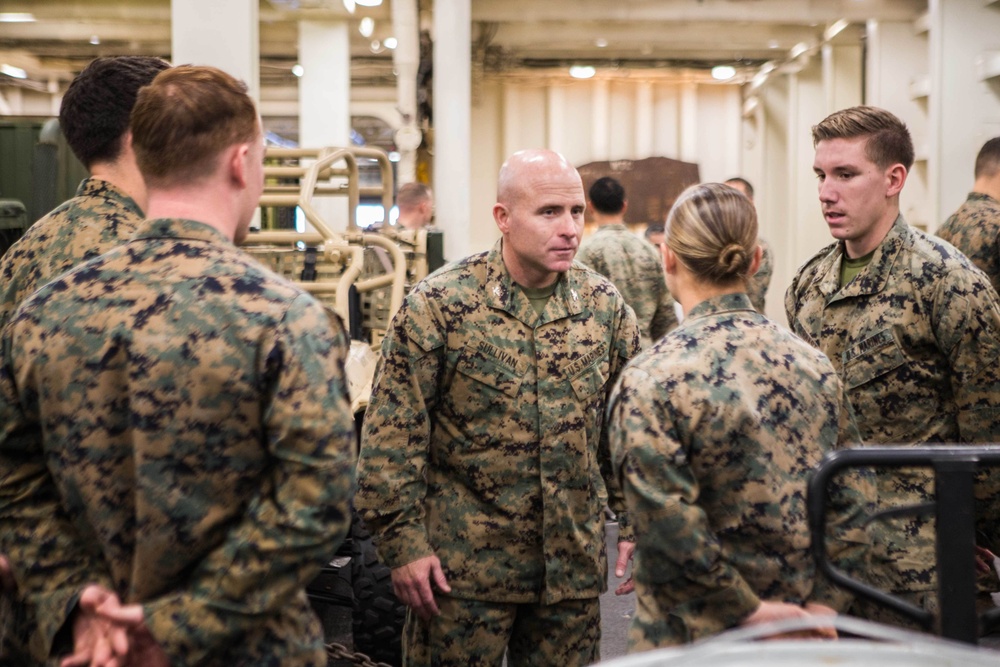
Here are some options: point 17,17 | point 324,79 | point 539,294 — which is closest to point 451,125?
point 324,79

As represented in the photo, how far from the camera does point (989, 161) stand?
533cm

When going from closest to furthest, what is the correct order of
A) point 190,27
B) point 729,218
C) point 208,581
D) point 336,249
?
point 208,581
point 729,218
point 336,249
point 190,27

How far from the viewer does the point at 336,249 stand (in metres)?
4.91

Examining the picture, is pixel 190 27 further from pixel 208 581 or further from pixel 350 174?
pixel 208 581

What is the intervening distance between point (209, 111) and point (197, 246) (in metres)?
0.21

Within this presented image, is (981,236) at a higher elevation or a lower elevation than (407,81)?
lower

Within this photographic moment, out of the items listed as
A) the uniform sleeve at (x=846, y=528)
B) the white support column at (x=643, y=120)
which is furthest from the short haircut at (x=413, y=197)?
the white support column at (x=643, y=120)

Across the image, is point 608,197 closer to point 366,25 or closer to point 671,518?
point 671,518

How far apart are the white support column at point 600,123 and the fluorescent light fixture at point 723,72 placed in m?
1.45

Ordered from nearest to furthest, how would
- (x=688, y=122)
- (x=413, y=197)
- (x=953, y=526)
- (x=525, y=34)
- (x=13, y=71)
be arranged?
(x=953, y=526), (x=413, y=197), (x=525, y=34), (x=688, y=122), (x=13, y=71)

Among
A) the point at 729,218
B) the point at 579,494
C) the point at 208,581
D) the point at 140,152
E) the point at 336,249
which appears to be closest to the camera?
the point at 208,581

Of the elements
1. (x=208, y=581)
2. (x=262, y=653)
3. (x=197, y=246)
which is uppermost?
(x=197, y=246)

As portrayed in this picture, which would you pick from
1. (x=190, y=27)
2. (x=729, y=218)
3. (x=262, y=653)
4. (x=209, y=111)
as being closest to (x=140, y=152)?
(x=209, y=111)

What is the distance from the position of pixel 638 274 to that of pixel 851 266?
317 centimetres
